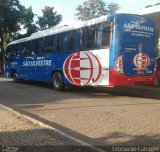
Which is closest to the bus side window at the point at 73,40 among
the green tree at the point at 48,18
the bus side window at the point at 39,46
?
the bus side window at the point at 39,46

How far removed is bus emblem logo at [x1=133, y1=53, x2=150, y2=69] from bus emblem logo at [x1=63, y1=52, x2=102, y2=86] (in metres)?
1.43

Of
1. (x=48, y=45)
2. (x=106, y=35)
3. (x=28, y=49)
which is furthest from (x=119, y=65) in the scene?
(x=28, y=49)

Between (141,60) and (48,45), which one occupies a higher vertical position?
(48,45)

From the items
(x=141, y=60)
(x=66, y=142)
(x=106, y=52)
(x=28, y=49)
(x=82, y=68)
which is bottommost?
(x=66, y=142)

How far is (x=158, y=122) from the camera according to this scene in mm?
8992

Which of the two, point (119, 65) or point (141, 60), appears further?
point (141, 60)

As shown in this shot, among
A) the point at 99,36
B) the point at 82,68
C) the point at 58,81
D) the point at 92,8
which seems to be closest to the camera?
the point at 99,36

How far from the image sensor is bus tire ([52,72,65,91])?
1725 centimetres

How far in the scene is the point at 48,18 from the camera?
4859cm

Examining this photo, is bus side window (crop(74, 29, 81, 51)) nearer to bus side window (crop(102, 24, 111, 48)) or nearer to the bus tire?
bus side window (crop(102, 24, 111, 48))

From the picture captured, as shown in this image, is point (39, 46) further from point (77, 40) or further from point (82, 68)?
point (82, 68)

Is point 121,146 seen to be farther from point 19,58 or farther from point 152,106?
point 19,58

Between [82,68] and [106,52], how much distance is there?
1.82 metres

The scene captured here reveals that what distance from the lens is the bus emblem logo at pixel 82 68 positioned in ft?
47.6
